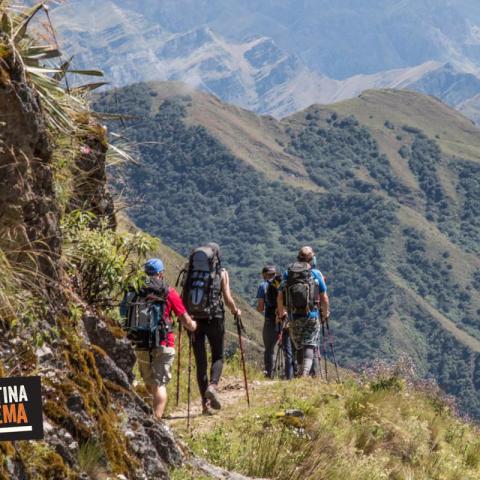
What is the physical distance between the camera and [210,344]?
Result: 34.6 ft

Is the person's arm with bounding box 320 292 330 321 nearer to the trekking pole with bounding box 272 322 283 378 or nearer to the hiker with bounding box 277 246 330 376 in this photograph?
the hiker with bounding box 277 246 330 376

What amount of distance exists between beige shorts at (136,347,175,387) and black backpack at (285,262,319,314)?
3.92 m

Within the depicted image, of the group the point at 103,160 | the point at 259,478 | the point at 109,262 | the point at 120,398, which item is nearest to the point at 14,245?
the point at 120,398

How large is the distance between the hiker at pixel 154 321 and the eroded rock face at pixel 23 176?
2605 millimetres

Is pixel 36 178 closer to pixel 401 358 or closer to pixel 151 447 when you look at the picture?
pixel 151 447

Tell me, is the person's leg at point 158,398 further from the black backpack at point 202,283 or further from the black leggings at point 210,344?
the black leggings at point 210,344

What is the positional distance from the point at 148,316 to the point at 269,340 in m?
6.59

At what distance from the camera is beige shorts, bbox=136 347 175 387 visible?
8.52 metres

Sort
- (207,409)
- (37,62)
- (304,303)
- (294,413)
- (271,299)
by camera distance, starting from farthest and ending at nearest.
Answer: (271,299)
(304,303)
(207,409)
(294,413)
(37,62)

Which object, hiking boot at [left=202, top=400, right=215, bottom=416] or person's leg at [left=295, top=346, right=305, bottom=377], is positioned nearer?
hiking boot at [left=202, top=400, right=215, bottom=416]

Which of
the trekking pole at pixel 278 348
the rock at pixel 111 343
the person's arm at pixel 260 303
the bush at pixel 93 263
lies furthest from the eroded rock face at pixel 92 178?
the person's arm at pixel 260 303

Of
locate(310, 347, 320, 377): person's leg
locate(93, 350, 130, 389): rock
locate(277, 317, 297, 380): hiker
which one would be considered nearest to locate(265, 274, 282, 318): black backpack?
locate(277, 317, 297, 380): hiker

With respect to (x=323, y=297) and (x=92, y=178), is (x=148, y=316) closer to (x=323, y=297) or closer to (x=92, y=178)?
(x=92, y=178)

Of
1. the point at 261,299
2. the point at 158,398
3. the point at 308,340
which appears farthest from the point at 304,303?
the point at 158,398
